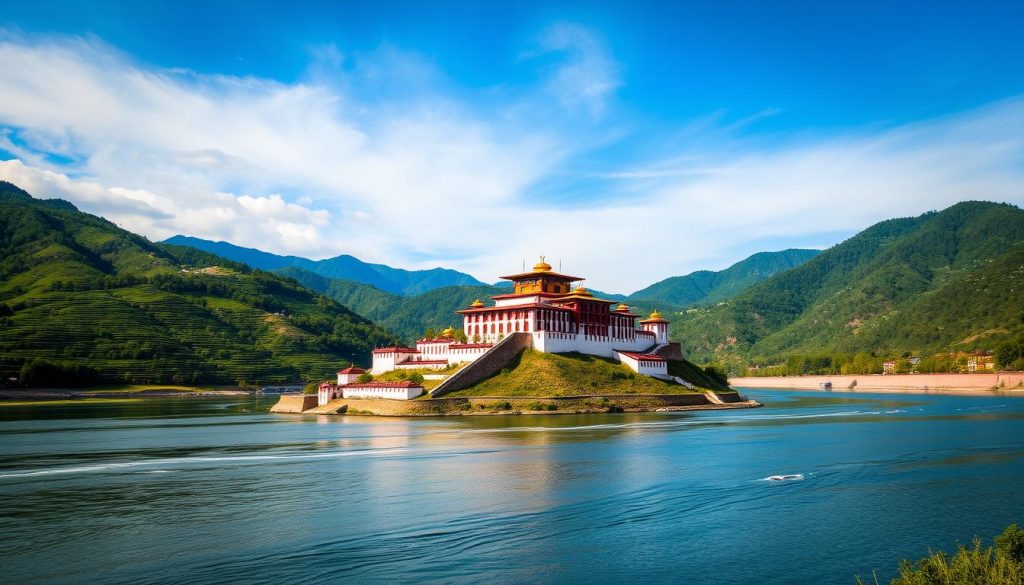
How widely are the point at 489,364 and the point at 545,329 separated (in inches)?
336

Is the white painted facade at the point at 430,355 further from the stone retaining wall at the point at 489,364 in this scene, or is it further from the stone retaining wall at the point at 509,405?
the stone retaining wall at the point at 509,405

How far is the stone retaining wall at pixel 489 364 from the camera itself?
2810 inches

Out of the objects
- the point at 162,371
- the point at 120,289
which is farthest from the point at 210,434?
the point at 120,289

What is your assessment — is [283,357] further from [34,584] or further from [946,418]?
[34,584]

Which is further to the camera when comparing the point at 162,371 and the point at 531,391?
the point at 162,371

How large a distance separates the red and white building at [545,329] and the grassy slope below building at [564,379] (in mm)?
2155

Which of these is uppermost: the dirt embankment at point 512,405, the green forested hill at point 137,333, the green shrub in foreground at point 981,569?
the green forested hill at point 137,333

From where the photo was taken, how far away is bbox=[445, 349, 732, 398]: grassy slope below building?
2800 inches

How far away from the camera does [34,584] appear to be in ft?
63.9

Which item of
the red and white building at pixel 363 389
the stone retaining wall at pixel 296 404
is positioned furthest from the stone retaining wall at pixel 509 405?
the stone retaining wall at pixel 296 404

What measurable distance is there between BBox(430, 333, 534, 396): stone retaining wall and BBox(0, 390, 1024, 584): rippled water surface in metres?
17.3

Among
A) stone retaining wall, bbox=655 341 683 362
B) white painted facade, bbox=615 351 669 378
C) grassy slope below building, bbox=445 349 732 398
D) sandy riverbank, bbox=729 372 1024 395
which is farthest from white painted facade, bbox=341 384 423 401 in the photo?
sandy riverbank, bbox=729 372 1024 395

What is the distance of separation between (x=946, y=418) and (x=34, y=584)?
70.2m

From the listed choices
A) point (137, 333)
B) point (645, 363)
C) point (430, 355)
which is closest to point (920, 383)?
point (645, 363)
